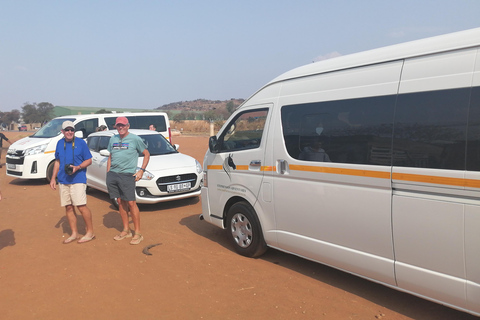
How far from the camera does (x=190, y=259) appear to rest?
576cm

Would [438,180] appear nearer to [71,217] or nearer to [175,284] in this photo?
[175,284]

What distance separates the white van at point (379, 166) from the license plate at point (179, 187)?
323 centimetres

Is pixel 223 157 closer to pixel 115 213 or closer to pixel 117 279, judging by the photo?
pixel 117 279

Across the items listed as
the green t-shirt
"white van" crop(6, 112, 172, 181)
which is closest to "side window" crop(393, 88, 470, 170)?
the green t-shirt

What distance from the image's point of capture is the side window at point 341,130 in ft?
13.0

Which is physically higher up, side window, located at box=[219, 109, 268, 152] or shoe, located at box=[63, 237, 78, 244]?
side window, located at box=[219, 109, 268, 152]

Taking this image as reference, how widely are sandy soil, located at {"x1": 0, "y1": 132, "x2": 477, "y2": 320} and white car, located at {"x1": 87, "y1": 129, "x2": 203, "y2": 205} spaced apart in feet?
4.45

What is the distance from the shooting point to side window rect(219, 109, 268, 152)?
543 cm

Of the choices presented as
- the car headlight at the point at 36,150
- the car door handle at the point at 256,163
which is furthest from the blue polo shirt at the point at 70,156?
the car headlight at the point at 36,150

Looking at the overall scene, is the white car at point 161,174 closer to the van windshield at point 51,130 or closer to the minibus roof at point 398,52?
the van windshield at point 51,130

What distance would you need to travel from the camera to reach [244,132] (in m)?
5.70

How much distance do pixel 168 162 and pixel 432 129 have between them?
6.28 metres

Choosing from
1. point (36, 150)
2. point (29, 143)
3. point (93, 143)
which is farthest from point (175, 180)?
point (29, 143)

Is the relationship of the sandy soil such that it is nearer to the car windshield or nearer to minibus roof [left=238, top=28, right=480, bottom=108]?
minibus roof [left=238, top=28, right=480, bottom=108]
